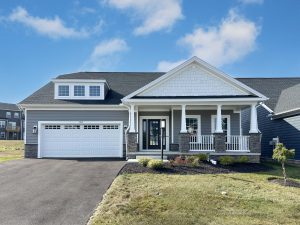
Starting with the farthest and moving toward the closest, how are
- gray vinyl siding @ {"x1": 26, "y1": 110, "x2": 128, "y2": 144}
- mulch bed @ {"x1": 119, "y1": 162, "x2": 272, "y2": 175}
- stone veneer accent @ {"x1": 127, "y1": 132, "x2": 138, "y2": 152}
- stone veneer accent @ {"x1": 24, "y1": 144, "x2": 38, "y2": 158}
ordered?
gray vinyl siding @ {"x1": 26, "y1": 110, "x2": 128, "y2": 144} < stone veneer accent @ {"x1": 24, "y1": 144, "x2": 38, "y2": 158} < stone veneer accent @ {"x1": 127, "y1": 132, "x2": 138, "y2": 152} < mulch bed @ {"x1": 119, "y1": 162, "x2": 272, "y2": 175}

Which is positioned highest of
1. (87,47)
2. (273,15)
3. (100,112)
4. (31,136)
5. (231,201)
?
(273,15)

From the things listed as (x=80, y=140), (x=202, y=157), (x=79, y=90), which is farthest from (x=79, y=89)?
(x=202, y=157)

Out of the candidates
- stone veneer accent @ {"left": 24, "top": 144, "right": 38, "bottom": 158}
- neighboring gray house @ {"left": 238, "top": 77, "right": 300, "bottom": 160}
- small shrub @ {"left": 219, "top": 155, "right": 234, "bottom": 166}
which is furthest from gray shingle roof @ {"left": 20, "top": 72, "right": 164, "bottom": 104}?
neighboring gray house @ {"left": 238, "top": 77, "right": 300, "bottom": 160}

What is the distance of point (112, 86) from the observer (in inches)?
912

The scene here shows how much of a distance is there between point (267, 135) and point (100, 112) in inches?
433

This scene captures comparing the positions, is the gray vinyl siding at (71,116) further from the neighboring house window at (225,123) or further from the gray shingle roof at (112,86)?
the neighboring house window at (225,123)

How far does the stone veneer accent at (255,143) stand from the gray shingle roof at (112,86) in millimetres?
8077

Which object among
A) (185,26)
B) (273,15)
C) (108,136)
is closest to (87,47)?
(185,26)

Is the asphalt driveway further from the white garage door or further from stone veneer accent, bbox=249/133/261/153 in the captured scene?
stone veneer accent, bbox=249/133/261/153

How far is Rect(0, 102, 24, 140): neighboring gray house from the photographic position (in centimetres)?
7150

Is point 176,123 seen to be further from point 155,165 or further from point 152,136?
point 155,165

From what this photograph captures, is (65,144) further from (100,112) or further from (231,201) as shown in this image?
(231,201)

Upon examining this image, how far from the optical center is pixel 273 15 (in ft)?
54.5

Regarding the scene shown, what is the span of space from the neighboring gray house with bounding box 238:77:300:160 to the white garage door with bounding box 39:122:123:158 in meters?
9.56
